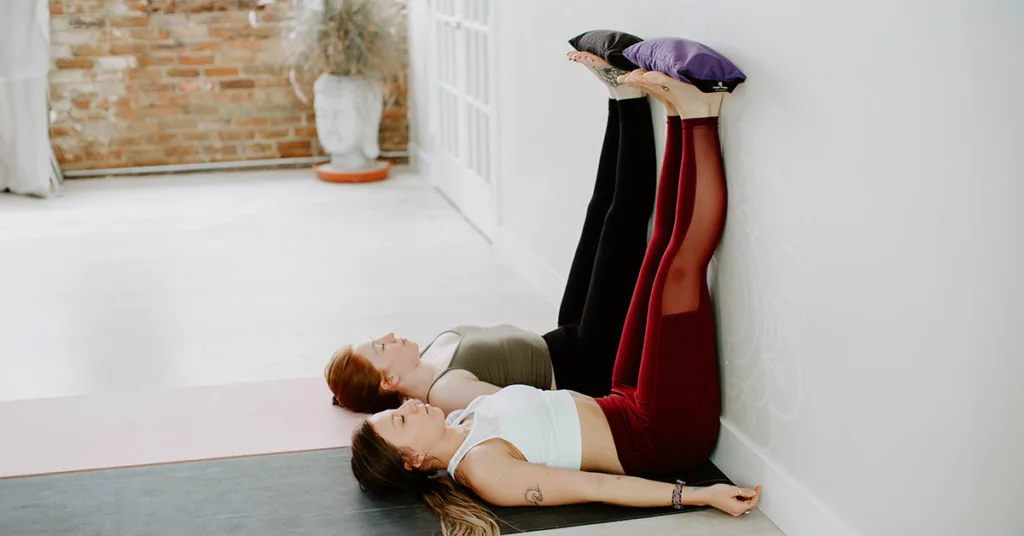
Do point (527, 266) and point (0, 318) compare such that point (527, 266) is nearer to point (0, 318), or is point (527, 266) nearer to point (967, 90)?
point (0, 318)

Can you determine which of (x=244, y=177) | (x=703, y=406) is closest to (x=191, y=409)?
(x=703, y=406)

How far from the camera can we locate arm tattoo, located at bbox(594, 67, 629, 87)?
9.49 ft

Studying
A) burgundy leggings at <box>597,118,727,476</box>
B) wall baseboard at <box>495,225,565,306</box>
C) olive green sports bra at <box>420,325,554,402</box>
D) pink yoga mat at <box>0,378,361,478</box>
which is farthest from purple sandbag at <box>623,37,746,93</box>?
wall baseboard at <box>495,225,565,306</box>

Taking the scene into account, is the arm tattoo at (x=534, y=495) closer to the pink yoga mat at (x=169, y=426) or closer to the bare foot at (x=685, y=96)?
the pink yoga mat at (x=169, y=426)

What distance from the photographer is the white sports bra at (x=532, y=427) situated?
248cm

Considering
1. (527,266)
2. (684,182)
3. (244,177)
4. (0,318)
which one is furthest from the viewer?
(244,177)

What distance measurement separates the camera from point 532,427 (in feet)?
8.20

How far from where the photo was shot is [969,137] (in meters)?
1.73

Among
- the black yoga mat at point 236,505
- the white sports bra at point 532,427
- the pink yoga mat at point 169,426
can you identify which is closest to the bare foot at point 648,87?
the white sports bra at point 532,427

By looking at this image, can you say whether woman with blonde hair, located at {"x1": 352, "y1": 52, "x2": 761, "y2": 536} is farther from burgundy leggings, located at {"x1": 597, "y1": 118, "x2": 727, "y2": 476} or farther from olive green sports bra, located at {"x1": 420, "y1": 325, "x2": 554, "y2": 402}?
olive green sports bra, located at {"x1": 420, "y1": 325, "x2": 554, "y2": 402}

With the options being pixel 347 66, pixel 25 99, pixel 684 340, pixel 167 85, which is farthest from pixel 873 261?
pixel 167 85

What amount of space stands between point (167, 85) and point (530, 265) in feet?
10.5

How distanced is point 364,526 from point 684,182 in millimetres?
1092

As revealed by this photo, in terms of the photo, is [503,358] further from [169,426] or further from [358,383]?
[169,426]
